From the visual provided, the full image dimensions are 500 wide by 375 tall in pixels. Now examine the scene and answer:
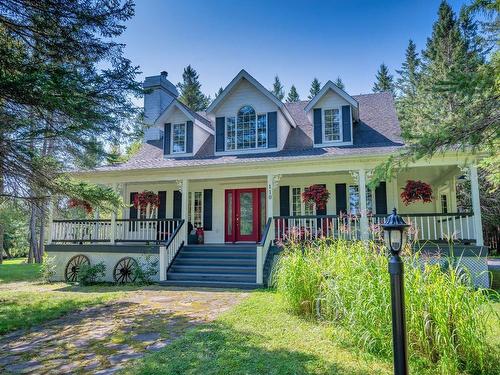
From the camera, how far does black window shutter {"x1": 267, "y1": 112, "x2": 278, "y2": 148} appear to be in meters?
12.7

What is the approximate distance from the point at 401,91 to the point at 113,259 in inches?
1148

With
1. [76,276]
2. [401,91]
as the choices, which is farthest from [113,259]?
[401,91]

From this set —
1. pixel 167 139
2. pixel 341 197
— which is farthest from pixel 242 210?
pixel 167 139

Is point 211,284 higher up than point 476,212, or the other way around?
point 476,212

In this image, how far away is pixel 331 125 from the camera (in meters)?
12.6

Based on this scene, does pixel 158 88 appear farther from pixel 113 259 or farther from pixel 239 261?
pixel 239 261

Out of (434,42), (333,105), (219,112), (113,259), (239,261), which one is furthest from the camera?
(434,42)

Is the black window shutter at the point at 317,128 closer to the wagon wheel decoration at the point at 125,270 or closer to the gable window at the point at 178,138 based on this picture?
the gable window at the point at 178,138

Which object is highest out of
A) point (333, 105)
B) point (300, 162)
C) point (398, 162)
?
point (333, 105)

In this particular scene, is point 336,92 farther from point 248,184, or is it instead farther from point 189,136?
point 189,136

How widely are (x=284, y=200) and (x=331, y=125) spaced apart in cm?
322

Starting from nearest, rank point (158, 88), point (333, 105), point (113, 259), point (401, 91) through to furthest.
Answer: point (113, 259)
point (333, 105)
point (158, 88)
point (401, 91)

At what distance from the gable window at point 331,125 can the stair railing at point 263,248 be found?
388 centimetres

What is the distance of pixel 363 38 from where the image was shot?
12.2m
